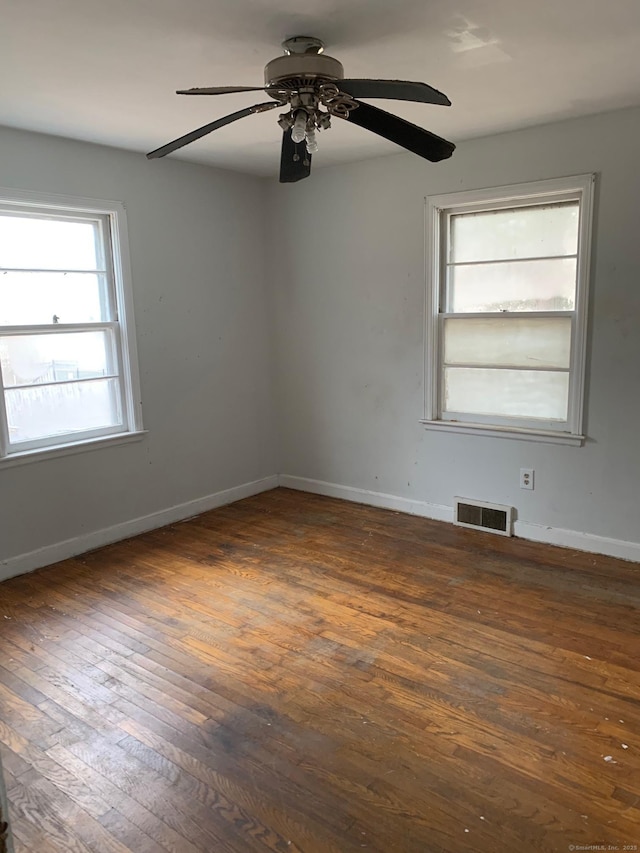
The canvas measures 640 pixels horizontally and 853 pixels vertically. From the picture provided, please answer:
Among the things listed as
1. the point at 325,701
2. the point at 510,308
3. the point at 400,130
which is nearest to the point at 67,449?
the point at 325,701

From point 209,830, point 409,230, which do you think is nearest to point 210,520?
point 409,230

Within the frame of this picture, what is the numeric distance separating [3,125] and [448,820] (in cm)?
372

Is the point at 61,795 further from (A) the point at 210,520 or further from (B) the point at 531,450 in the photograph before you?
(B) the point at 531,450

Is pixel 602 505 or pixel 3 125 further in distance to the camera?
pixel 602 505

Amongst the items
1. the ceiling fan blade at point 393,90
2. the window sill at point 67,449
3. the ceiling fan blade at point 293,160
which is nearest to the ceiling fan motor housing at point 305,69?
the ceiling fan blade at point 393,90

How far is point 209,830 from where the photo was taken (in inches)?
69.3

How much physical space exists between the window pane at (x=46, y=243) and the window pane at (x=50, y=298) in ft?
0.22

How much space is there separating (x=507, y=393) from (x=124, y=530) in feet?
8.71

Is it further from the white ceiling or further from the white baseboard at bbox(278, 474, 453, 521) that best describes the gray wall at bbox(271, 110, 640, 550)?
the white ceiling

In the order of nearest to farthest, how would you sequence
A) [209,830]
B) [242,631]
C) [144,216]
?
[209,830]
[242,631]
[144,216]

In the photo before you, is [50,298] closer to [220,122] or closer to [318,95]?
[220,122]

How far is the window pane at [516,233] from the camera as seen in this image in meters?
3.59

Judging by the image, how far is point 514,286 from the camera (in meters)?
3.81

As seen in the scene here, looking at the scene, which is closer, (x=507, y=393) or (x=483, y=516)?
(x=507, y=393)
